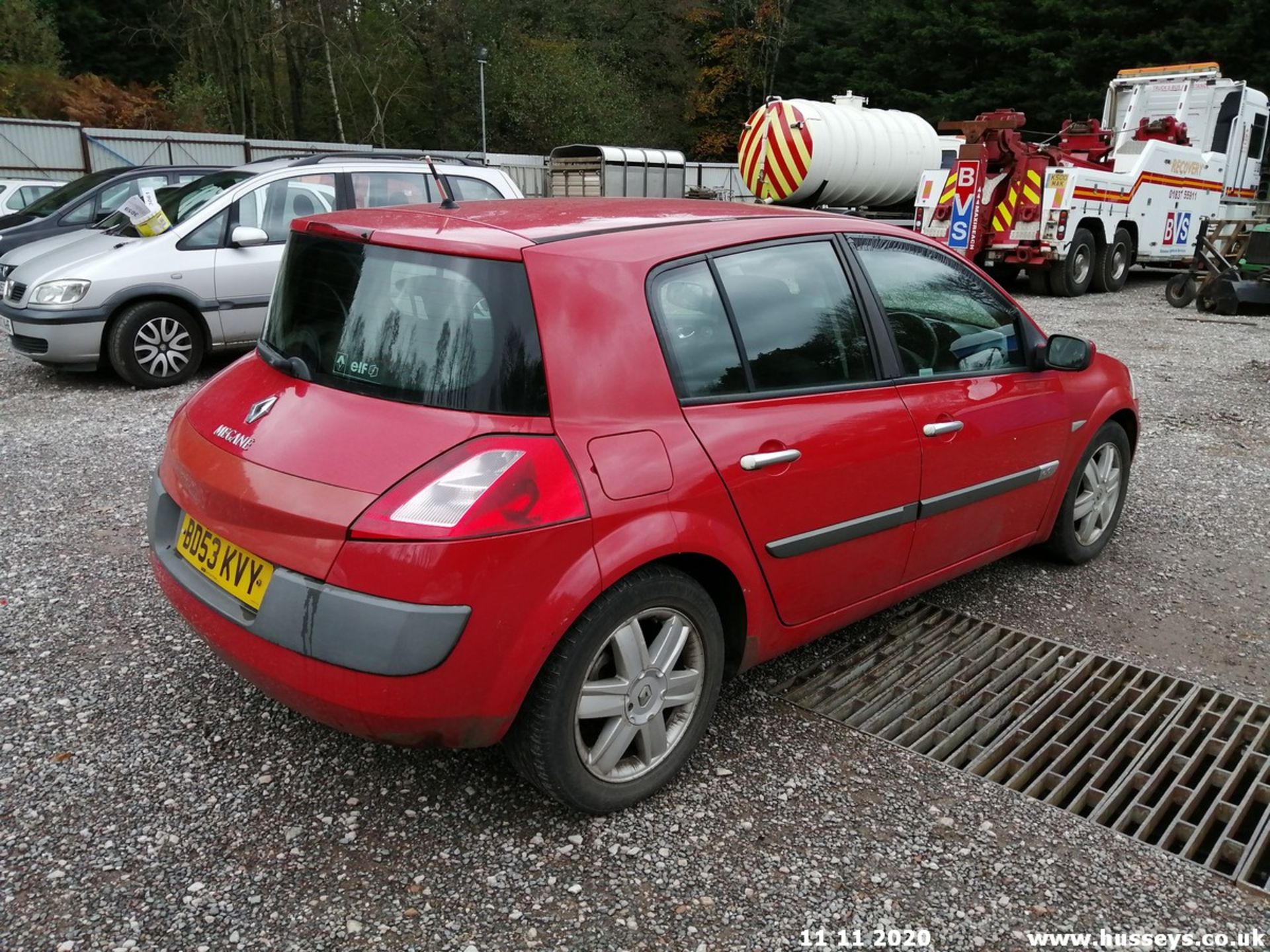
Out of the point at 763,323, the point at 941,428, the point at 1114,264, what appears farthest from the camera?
the point at 1114,264

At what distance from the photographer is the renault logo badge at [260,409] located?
275 centimetres

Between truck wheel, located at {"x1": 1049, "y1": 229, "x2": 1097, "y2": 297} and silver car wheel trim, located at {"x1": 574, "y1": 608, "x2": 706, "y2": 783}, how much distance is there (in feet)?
42.7

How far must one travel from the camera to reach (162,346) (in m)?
7.85

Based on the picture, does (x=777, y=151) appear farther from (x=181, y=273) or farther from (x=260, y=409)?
(x=260, y=409)

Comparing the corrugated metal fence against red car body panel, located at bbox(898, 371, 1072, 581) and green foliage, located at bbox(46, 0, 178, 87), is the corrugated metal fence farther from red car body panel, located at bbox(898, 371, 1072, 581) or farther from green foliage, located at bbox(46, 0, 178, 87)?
red car body panel, located at bbox(898, 371, 1072, 581)

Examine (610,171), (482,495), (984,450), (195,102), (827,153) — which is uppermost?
(195,102)

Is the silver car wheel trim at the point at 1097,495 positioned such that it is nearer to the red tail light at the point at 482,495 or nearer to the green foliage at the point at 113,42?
the red tail light at the point at 482,495

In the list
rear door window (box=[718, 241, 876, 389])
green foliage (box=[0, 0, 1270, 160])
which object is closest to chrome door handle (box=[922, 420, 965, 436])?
rear door window (box=[718, 241, 876, 389])

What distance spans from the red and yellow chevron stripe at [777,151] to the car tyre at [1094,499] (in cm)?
1325

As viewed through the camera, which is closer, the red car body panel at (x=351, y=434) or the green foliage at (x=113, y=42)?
the red car body panel at (x=351, y=434)

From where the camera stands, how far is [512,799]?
282 centimetres

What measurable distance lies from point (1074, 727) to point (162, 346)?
7.20 meters
